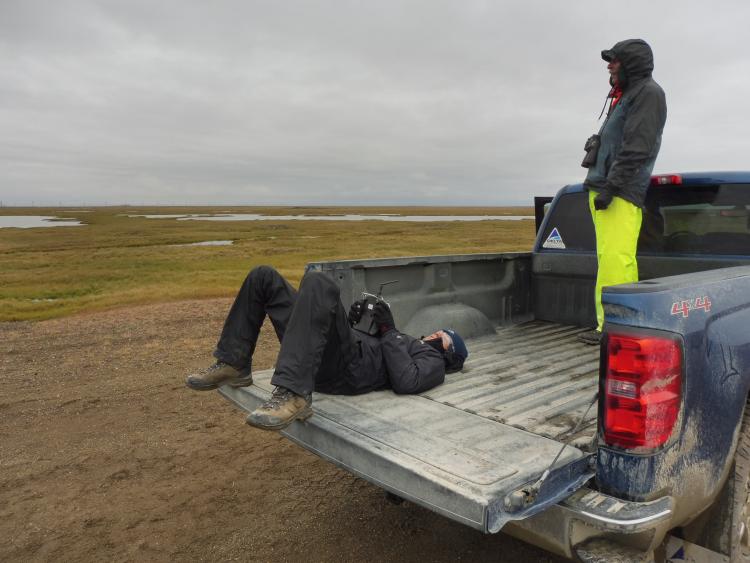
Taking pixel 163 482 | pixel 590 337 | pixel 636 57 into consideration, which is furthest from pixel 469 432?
pixel 636 57

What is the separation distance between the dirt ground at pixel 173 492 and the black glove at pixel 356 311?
4.16ft

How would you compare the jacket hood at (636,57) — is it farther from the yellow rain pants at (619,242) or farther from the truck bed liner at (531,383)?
the truck bed liner at (531,383)

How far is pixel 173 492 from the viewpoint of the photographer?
12.9 feet

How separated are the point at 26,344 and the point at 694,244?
866 centimetres

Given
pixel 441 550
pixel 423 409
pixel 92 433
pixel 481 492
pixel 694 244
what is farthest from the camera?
pixel 92 433

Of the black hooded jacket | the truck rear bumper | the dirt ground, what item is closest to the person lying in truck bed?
the dirt ground

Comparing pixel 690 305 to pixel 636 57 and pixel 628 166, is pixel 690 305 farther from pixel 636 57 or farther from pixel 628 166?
pixel 636 57

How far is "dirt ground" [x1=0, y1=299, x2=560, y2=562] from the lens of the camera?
10.9ft

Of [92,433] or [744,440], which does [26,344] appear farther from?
[744,440]

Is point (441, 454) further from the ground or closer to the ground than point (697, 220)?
closer to the ground

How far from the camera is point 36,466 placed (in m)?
4.34

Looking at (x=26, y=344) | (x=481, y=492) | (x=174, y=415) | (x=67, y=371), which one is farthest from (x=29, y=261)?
(x=481, y=492)

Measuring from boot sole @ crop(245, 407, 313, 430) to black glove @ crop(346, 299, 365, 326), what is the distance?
756mm

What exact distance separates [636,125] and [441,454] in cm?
289
